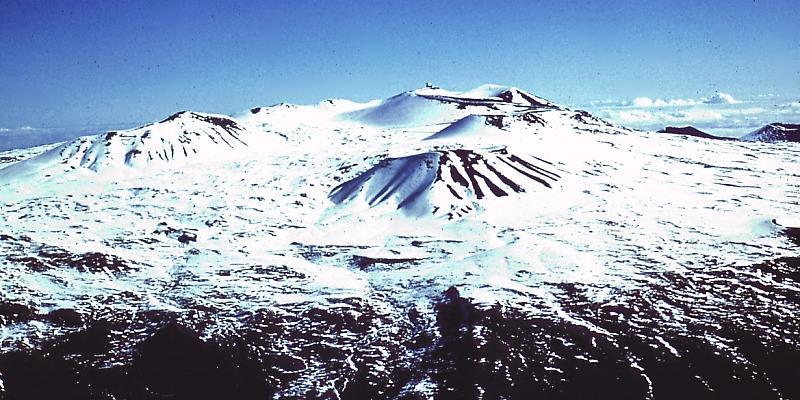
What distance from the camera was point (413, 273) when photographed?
193ft

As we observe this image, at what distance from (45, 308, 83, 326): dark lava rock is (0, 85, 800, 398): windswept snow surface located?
248 millimetres

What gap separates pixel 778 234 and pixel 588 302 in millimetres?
29135

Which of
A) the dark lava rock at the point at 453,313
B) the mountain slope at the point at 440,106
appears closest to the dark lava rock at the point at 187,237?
the dark lava rock at the point at 453,313

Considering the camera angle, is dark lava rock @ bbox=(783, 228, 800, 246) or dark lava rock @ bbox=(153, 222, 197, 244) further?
dark lava rock @ bbox=(153, 222, 197, 244)

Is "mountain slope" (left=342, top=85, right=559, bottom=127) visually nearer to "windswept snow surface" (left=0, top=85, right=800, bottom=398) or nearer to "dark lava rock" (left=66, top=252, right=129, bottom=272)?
"windswept snow surface" (left=0, top=85, right=800, bottom=398)

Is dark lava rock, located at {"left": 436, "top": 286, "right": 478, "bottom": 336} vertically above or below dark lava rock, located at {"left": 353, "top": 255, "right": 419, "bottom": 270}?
below

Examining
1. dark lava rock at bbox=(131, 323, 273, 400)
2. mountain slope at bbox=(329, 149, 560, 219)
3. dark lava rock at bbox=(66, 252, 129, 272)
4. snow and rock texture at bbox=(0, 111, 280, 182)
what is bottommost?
dark lava rock at bbox=(131, 323, 273, 400)

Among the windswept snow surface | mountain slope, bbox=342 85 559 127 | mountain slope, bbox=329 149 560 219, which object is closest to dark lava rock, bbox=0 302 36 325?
the windswept snow surface

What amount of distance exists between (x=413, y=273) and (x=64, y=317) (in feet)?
103

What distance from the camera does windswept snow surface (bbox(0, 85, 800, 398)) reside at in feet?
131

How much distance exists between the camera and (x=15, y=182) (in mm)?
107938

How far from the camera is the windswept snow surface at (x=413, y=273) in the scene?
39.9 metres

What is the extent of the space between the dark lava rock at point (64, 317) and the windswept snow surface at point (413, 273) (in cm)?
25

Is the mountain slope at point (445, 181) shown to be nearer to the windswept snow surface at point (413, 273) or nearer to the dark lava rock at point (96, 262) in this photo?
the windswept snow surface at point (413, 273)
